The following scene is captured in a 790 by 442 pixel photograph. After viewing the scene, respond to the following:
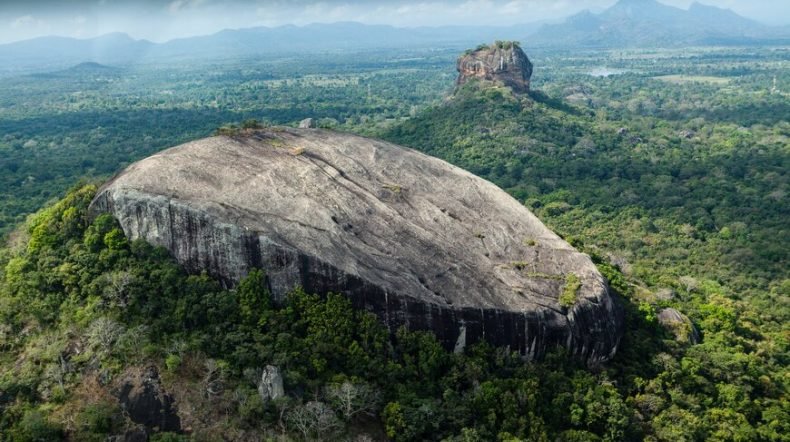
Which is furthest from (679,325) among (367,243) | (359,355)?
(359,355)

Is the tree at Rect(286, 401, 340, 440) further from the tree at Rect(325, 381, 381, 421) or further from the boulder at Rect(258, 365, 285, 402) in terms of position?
the boulder at Rect(258, 365, 285, 402)

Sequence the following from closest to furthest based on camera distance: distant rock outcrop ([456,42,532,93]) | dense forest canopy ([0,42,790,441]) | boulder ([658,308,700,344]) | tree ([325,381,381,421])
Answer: dense forest canopy ([0,42,790,441]) → tree ([325,381,381,421]) → boulder ([658,308,700,344]) → distant rock outcrop ([456,42,532,93])

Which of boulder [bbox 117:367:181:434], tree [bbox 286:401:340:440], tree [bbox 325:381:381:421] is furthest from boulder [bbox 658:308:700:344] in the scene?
boulder [bbox 117:367:181:434]

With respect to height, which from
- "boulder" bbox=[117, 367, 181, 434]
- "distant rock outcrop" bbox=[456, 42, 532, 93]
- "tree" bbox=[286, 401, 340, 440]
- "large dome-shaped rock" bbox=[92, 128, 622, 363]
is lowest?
"tree" bbox=[286, 401, 340, 440]

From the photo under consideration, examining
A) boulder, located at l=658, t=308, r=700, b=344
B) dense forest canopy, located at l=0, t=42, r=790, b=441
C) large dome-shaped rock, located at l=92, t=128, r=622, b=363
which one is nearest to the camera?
dense forest canopy, located at l=0, t=42, r=790, b=441

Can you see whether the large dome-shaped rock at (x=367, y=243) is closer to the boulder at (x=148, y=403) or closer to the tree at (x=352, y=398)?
the tree at (x=352, y=398)

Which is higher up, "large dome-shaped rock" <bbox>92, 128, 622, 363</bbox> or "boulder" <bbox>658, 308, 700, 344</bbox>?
"large dome-shaped rock" <bbox>92, 128, 622, 363</bbox>

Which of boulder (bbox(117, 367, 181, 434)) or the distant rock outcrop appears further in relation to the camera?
the distant rock outcrop

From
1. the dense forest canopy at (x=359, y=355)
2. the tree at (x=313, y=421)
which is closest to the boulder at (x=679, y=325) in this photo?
the dense forest canopy at (x=359, y=355)
